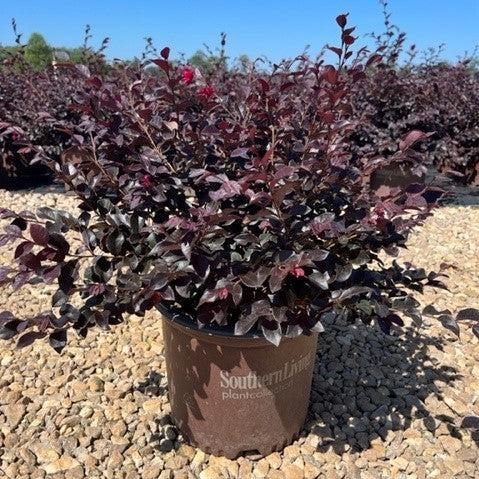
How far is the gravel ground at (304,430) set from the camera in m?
1.98

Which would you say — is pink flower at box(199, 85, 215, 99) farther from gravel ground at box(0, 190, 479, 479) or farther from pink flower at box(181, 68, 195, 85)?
gravel ground at box(0, 190, 479, 479)

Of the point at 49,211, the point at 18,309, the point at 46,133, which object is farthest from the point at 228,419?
the point at 46,133

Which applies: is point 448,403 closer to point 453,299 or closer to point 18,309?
point 453,299

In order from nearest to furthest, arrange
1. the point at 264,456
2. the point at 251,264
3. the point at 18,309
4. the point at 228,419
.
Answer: the point at 251,264, the point at 228,419, the point at 264,456, the point at 18,309

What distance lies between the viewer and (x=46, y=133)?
20.0 feet

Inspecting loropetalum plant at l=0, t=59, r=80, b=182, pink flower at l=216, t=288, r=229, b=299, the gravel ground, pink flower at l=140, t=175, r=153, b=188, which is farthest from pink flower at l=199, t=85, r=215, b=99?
loropetalum plant at l=0, t=59, r=80, b=182

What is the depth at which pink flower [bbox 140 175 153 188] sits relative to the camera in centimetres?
158

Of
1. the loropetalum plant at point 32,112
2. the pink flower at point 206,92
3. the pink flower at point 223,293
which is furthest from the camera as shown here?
the loropetalum plant at point 32,112

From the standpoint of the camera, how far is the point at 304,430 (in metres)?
2.15

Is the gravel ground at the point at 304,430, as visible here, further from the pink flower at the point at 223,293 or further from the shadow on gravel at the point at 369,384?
the pink flower at the point at 223,293

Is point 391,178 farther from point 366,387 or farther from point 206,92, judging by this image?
point 206,92

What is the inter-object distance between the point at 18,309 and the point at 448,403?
238 cm

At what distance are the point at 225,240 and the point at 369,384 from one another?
121cm

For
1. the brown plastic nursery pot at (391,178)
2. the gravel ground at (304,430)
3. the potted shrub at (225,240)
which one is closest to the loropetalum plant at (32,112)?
the brown plastic nursery pot at (391,178)
